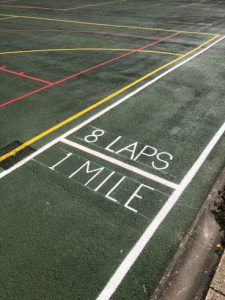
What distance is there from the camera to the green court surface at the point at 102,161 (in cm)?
504

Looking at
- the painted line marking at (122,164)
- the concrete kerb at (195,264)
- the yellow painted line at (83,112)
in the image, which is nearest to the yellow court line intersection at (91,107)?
the yellow painted line at (83,112)

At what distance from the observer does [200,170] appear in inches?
284

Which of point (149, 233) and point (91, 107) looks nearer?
point (149, 233)

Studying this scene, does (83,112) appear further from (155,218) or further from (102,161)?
(155,218)

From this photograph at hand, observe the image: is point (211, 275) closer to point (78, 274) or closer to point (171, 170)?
point (78, 274)

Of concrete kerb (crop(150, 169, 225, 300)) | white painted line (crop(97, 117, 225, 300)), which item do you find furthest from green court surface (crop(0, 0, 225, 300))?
concrete kerb (crop(150, 169, 225, 300))

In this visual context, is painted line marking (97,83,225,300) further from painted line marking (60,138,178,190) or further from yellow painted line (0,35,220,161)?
yellow painted line (0,35,220,161)

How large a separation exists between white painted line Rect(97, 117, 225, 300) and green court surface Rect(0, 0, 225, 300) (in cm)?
2

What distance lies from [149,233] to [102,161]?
2.58m

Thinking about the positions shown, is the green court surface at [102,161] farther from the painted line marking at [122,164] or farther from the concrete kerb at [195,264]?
the concrete kerb at [195,264]

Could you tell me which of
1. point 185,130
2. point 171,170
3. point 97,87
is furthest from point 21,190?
point 97,87

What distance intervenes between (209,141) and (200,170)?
1.51 m

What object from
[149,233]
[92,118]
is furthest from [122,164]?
[92,118]

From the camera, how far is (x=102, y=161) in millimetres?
7520
